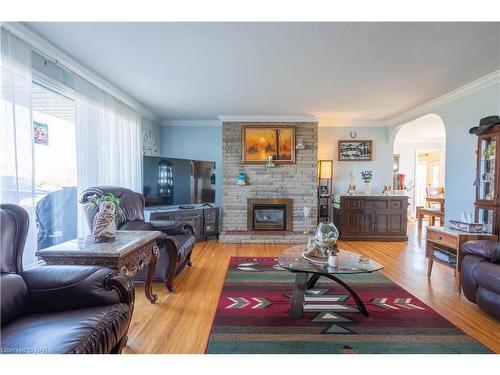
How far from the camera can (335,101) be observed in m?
4.05

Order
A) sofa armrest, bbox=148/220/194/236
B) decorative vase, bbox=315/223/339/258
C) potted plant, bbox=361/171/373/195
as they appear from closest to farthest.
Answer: decorative vase, bbox=315/223/339/258 → sofa armrest, bbox=148/220/194/236 → potted plant, bbox=361/171/373/195

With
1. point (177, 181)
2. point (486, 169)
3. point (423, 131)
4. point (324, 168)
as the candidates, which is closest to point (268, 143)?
point (324, 168)

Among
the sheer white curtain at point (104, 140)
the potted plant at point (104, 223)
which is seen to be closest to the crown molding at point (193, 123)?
the sheer white curtain at point (104, 140)

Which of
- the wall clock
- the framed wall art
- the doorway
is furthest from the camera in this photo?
the doorway

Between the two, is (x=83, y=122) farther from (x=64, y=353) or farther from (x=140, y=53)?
(x=64, y=353)

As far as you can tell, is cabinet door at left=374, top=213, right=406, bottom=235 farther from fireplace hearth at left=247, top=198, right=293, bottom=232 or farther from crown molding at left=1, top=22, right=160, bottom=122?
crown molding at left=1, top=22, right=160, bottom=122

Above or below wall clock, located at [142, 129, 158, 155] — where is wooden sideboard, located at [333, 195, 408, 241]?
below

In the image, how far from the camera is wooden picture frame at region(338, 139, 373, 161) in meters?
5.53

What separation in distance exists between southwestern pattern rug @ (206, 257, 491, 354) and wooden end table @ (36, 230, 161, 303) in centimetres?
80

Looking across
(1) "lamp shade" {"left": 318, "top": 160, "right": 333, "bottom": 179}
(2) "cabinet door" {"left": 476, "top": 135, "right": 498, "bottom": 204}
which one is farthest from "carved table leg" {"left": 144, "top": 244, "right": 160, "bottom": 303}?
(1) "lamp shade" {"left": 318, "top": 160, "right": 333, "bottom": 179}

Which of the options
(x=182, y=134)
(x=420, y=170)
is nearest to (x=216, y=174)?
(x=182, y=134)

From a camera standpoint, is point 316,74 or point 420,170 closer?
point 316,74

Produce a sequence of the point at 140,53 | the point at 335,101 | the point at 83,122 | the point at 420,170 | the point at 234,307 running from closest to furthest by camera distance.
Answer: the point at 234,307, the point at 140,53, the point at 83,122, the point at 335,101, the point at 420,170
